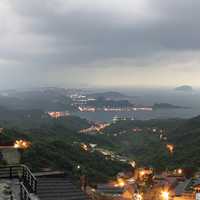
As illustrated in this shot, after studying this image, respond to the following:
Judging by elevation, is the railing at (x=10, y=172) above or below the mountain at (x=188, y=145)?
above

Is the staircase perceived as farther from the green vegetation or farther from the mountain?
the mountain

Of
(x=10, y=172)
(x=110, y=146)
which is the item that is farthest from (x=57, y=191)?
(x=110, y=146)

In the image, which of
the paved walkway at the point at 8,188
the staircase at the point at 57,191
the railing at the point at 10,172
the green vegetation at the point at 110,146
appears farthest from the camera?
the green vegetation at the point at 110,146

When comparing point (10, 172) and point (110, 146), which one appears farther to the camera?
point (110, 146)

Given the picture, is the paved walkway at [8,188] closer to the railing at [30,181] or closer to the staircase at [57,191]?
the railing at [30,181]

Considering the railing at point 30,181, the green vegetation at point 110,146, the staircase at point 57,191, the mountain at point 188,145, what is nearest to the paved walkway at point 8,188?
the railing at point 30,181

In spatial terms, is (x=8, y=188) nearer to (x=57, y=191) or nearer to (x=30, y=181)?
(x=30, y=181)

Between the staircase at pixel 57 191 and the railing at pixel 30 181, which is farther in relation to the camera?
the staircase at pixel 57 191

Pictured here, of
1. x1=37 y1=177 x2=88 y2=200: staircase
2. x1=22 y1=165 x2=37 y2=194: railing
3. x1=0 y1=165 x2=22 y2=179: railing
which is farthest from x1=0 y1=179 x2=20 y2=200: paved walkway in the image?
x1=37 y1=177 x2=88 y2=200: staircase

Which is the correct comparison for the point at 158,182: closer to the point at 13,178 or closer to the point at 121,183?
the point at 121,183
